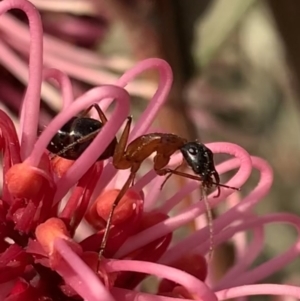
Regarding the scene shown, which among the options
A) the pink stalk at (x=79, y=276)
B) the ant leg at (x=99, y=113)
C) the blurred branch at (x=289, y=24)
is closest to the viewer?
the pink stalk at (x=79, y=276)

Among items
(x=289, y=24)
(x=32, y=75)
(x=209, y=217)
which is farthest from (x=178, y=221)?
(x=289, y=24)

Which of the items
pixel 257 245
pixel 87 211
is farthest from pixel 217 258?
pixel 87 211

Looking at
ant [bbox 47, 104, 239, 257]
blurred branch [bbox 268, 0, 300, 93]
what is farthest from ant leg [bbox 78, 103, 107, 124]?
blurred branch [bbox 268, 0, 300, 93]

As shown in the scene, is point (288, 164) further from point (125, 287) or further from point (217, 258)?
point (125, 287)

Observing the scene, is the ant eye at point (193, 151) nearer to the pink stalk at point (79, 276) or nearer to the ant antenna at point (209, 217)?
the ant antenna at point (209, 217)

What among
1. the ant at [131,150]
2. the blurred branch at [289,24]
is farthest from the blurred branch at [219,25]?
the ant at [131,150]

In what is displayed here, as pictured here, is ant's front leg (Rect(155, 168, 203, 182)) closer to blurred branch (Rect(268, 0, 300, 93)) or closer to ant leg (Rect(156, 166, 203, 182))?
ant leg (Rect(156, 166, 203, 182))

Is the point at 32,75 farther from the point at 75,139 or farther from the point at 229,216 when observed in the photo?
the point at 229,216
